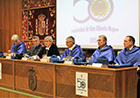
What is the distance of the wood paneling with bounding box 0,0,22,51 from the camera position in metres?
8.95

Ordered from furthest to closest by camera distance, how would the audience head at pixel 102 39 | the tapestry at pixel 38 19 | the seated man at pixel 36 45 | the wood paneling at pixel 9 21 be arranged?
the wood paneling at pixel 9 21 → the tapestry at pixel 38 19 → the seated man at pixel 36 45 → the audience head at pixel 102 39

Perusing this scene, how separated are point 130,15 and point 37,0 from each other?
3781 mm

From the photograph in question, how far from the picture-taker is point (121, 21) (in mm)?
5824

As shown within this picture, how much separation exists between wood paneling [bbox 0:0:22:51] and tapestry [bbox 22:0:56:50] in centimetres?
36

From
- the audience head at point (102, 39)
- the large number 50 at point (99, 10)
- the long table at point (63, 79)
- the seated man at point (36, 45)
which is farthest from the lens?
the seated man at point (36, 45)

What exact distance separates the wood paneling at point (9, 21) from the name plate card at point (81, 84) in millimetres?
5768

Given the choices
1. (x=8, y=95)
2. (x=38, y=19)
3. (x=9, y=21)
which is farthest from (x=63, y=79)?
(x=9, y=21)

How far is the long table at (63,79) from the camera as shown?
3248 mm

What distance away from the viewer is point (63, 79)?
3910 mm

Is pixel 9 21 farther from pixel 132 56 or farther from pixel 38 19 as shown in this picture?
pixel 132 56

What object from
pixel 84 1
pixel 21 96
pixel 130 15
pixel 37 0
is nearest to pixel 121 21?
pixel 130 15

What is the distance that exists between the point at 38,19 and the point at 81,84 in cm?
510

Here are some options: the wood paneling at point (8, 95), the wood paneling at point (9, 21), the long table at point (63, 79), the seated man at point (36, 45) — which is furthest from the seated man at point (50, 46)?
the wood paneling at point (9, 21)

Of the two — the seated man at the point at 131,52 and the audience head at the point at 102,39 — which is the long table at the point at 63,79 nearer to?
the seated man at the point at 131,52
